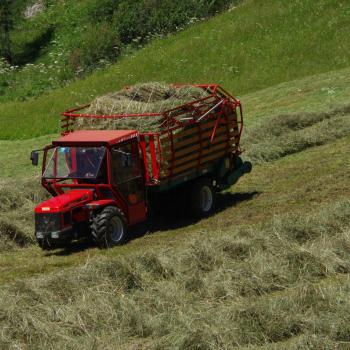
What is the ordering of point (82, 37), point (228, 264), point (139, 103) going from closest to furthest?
point (228, 264)
point (139, 103)
point (82, 37)

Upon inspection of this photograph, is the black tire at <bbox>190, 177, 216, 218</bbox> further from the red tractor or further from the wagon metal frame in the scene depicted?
the wagon metal frame

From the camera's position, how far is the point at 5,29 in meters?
53.3

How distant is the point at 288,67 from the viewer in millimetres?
35344

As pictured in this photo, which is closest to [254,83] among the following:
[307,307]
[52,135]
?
[52,135]

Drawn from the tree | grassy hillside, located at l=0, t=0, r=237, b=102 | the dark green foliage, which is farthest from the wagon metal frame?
the tree

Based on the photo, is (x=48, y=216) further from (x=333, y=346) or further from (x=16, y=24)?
(x=16, y=24)

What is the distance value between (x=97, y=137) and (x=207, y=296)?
543 centimetres

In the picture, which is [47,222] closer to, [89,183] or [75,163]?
[89,183]

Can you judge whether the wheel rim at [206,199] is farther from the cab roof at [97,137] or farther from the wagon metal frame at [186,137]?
the cab roof at [97,137]

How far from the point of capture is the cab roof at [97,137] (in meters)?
15.3

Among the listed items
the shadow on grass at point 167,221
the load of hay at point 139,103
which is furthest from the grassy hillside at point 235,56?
the shadow on grass at point 167,221

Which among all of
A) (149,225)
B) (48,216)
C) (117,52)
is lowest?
(117,52)

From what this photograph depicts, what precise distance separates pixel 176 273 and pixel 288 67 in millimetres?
24457

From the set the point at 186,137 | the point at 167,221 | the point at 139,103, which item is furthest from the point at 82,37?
the point at 186,137
